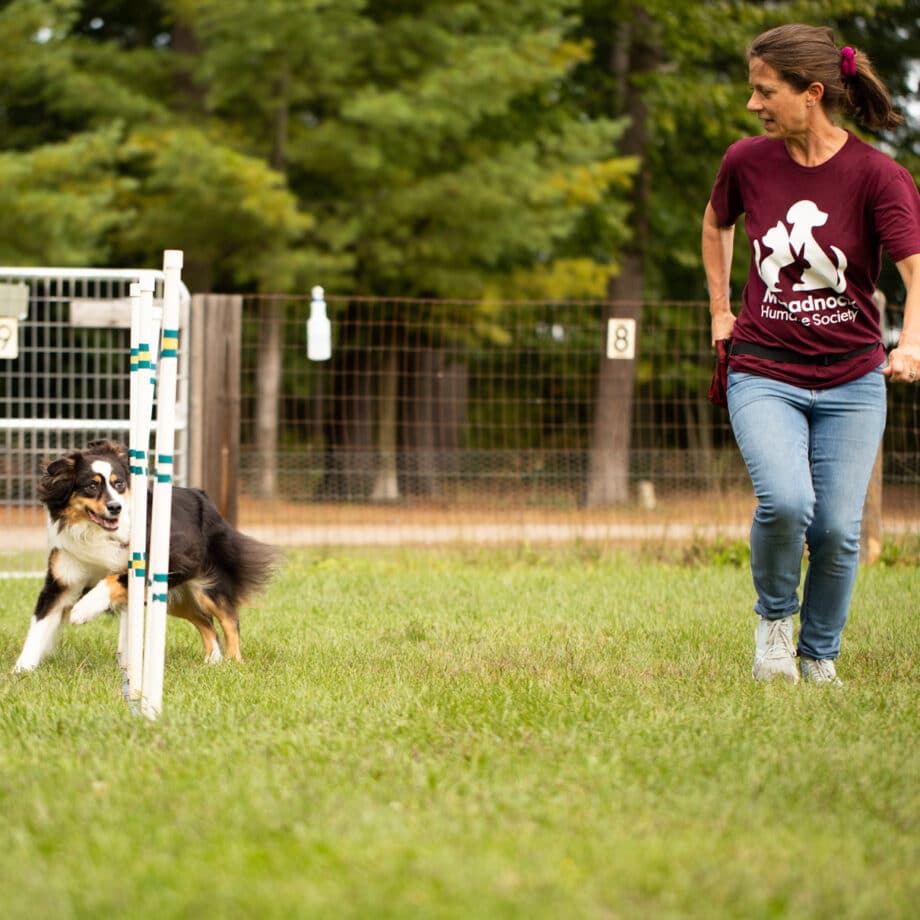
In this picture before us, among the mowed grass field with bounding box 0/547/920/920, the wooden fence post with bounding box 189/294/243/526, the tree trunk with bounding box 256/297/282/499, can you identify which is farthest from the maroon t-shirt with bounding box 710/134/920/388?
the tree trunk with bounding box 256/297/282/499

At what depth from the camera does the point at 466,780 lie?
3246 millimetres

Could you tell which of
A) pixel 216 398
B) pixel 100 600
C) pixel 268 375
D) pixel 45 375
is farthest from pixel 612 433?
pixel 100 600

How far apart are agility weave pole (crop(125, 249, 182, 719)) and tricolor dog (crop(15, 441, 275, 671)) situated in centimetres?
56

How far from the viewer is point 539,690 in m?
4.36

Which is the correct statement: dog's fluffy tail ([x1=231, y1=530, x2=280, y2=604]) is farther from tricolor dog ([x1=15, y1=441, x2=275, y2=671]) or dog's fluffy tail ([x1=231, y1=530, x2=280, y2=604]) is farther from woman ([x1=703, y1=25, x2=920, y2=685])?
woman ([x1=703, y1=25, x2=920, y2=685])

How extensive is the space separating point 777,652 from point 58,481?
9.14ft

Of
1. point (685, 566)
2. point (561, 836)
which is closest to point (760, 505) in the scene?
point (561, 836)

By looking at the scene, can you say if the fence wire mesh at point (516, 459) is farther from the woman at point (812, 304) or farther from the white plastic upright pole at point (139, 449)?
the white plastic upright pole at point (139, 449)

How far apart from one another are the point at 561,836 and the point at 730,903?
1.49 feet

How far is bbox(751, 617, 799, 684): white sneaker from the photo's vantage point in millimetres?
4488

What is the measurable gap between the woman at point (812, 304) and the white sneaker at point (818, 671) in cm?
1

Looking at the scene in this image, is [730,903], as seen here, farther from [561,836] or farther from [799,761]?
[799,761]

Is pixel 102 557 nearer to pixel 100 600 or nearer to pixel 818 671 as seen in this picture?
pixel 100 600

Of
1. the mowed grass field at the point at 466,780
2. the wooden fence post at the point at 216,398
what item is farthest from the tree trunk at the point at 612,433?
the mowed grass field at the point at 466,780
